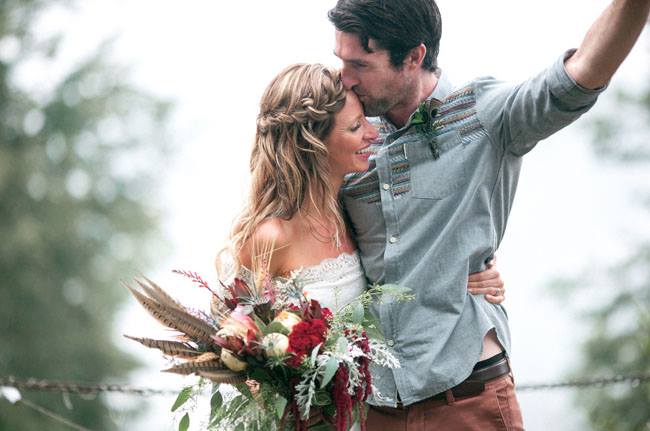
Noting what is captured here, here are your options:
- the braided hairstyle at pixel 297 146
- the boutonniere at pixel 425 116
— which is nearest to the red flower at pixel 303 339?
the braided hairstyle at pixel 297 146

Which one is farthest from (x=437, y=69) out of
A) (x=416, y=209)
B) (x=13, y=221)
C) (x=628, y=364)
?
(x=13, y=221)

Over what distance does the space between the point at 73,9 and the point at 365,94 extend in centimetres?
1485

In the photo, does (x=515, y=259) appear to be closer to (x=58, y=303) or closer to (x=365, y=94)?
(x=58, y=303)

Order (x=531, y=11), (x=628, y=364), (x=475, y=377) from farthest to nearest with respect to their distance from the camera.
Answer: (x=531, y=11), (x=628, y=364), (x=475, y=377)

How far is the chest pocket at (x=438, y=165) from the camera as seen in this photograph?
3.31 m

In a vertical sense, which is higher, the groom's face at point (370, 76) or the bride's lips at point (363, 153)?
the groom's face at point (370, 76)

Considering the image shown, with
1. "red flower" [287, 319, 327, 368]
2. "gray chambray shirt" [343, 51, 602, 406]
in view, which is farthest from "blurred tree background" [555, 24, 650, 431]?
"red flower" [287, 319, 327, 368]

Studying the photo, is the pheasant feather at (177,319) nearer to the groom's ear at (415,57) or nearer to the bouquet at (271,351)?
the bouquet at (271,351)

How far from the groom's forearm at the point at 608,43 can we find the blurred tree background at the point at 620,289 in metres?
7.10

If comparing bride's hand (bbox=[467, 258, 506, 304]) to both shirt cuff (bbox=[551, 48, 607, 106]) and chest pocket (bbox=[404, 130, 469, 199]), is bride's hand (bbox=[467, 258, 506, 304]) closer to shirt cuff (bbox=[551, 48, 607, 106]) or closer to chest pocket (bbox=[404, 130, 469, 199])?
chest pocket (bbox=[404, 130, 469, 199])

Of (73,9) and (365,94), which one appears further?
(73,9)

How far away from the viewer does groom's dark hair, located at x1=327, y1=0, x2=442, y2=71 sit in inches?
136

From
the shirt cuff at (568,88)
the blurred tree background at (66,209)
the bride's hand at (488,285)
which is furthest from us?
the blurred tree background at (66,209)

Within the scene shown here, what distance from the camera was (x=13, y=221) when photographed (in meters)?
15.0
